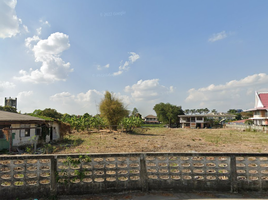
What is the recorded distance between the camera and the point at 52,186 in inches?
145

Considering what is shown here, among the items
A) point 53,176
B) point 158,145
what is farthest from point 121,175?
point 158,145

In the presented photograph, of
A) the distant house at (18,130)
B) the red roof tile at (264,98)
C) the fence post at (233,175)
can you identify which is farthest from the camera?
the red roof tile at (264,98)

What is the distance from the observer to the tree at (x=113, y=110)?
29109 mm

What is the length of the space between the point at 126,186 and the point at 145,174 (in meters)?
0.52

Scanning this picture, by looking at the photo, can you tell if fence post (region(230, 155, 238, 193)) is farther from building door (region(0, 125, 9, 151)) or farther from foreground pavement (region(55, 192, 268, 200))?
building door (region(0, 125, 9, 151))

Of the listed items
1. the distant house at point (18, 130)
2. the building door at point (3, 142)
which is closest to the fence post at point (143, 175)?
the distant house at point (18, 130)

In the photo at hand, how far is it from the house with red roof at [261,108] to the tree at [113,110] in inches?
1170

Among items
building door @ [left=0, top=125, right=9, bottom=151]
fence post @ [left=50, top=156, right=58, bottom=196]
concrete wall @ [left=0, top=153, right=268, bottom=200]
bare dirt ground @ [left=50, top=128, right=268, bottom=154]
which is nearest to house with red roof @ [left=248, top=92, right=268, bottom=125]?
bare dirt ground @ [left=50, top=128, right=268, bottom=154]

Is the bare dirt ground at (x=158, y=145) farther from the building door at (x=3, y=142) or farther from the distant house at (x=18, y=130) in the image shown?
the building door at (x=3, y=142)

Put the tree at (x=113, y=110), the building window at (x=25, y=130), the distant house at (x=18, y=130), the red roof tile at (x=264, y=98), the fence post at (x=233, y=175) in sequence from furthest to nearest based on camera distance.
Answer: the red roof tile at (x=264, y=98)
the tree at (x=113, y=110)
the building window at (x=25, y=130)
the distant house at (x=18, y=130)
the fence post at (x=233, y=175)

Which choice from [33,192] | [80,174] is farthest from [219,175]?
[33,192]

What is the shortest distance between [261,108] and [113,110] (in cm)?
3185

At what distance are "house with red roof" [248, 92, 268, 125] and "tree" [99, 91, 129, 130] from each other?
97.5ft

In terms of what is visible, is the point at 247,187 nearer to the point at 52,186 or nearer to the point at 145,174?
the point at 145,174
